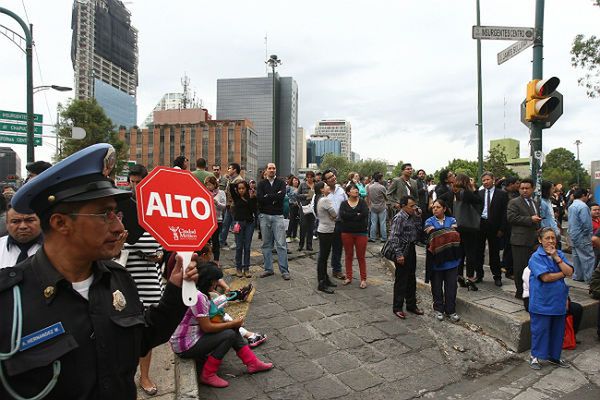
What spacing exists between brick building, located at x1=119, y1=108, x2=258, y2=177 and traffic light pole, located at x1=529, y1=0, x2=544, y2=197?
90.6 meters

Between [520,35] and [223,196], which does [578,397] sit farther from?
[223,196]

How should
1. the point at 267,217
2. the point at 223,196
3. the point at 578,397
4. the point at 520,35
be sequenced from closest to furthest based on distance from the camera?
the point at 578,397 < the point at 520,35 < the point at 267,217 < the point at 223,196

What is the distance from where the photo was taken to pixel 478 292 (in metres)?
6.30

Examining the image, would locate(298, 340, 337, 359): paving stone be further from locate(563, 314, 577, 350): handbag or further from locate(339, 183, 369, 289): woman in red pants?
locate(563, 314, 577, 350): handbag

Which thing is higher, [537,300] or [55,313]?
[55,313]

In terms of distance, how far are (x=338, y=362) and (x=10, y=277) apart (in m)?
3.80

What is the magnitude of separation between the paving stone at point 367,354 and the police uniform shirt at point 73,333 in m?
3.54

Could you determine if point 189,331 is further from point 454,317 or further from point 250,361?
point 454,317

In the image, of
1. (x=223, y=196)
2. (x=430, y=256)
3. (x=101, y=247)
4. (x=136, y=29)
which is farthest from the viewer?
(x=136, y=29)

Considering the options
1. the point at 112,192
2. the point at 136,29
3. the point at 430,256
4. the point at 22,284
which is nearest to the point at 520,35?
the point at 430,256

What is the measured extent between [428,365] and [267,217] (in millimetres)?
3682

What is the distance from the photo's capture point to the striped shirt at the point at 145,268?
368cm

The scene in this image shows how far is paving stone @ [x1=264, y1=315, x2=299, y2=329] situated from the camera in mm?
5391

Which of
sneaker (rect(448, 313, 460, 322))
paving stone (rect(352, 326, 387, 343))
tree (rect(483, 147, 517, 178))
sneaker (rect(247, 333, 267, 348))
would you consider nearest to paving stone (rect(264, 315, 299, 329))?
sneaker (rect(247, 333, 267, 348))
